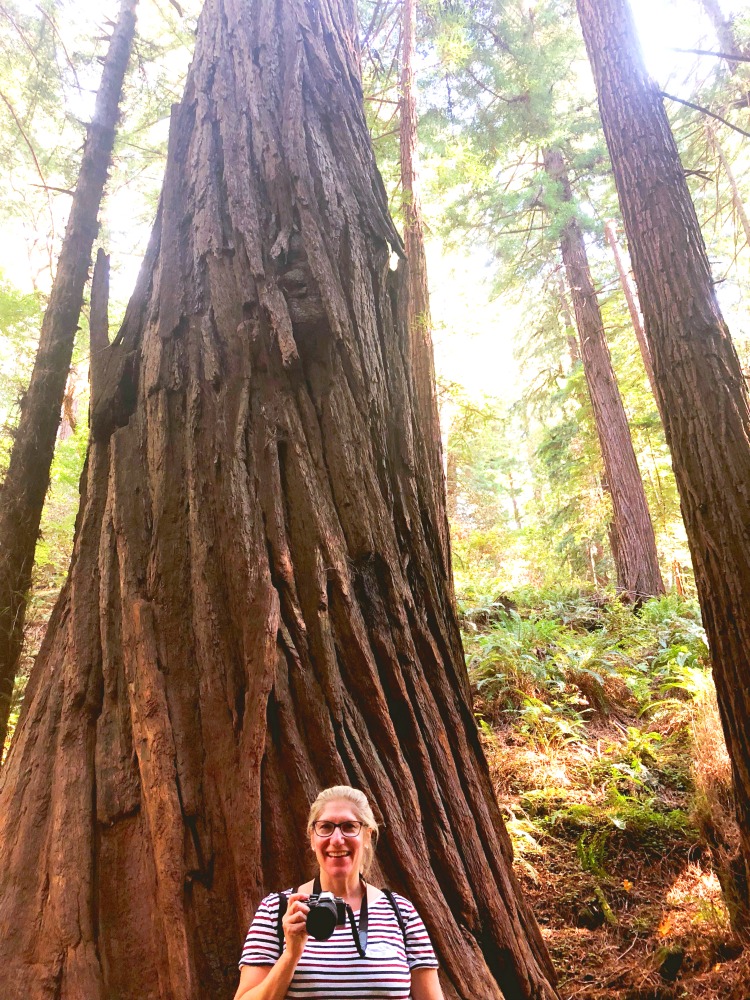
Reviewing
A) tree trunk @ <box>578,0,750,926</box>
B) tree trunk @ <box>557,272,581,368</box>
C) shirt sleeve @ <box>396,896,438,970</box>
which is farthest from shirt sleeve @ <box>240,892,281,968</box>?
tree trunk @ <box>557,272,581,368</box>

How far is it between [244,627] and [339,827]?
0.82 m

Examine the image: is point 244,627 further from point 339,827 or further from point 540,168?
point 540,168

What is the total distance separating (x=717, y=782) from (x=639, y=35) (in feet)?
19.7

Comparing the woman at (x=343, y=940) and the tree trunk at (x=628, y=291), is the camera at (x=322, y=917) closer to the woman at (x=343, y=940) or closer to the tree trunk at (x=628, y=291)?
the woman at (x=343, y=940)

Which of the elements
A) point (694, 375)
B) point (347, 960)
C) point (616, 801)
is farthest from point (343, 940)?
point (694, 375)

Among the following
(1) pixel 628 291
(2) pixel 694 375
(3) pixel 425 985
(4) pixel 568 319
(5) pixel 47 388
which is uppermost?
(4) pixel 568 319

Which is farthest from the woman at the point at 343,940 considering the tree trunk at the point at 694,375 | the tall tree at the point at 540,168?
the tall tree at the point at 540,168

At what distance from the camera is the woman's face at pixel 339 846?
1.97 metres

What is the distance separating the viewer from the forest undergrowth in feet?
10.6

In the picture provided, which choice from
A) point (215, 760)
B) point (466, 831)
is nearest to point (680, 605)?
point (466, 831)

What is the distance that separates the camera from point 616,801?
4.44m

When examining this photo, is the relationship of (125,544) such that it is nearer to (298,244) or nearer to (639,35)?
(298,244)

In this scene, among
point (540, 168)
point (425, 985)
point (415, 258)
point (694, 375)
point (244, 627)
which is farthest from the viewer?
point (540, 168)

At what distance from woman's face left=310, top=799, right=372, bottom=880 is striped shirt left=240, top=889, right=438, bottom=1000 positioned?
157 millimetres
